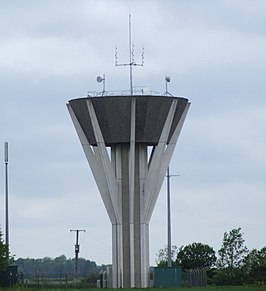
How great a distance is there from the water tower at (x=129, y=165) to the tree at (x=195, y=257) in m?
36.8

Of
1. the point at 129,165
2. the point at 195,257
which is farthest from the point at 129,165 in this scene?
the point at 195,257

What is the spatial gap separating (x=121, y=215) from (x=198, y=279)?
10763 millimetres

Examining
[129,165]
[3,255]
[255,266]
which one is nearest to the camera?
[3,255]

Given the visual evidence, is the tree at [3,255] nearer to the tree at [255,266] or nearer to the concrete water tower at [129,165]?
the concrete water tower at [129,165]

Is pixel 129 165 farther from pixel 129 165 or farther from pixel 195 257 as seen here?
pixel 195 257

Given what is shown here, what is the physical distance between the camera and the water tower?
303 feet

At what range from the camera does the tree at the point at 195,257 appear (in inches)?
5167

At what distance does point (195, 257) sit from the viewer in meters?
132

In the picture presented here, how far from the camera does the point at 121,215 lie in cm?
9388

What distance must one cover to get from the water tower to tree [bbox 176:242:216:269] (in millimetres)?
36789

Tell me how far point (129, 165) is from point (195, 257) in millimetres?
41169

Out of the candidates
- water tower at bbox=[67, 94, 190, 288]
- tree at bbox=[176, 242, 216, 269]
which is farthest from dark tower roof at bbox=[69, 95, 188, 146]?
tree at bbox=[176, 242, 216, 269]

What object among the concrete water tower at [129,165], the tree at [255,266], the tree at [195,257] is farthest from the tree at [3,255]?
the tree at [195,257]

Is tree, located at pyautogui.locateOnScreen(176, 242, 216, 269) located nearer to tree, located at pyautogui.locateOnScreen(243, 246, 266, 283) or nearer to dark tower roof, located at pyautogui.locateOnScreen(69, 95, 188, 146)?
tree, located at pyautogui.locateOnScreen(243, 246, 266, 283)
